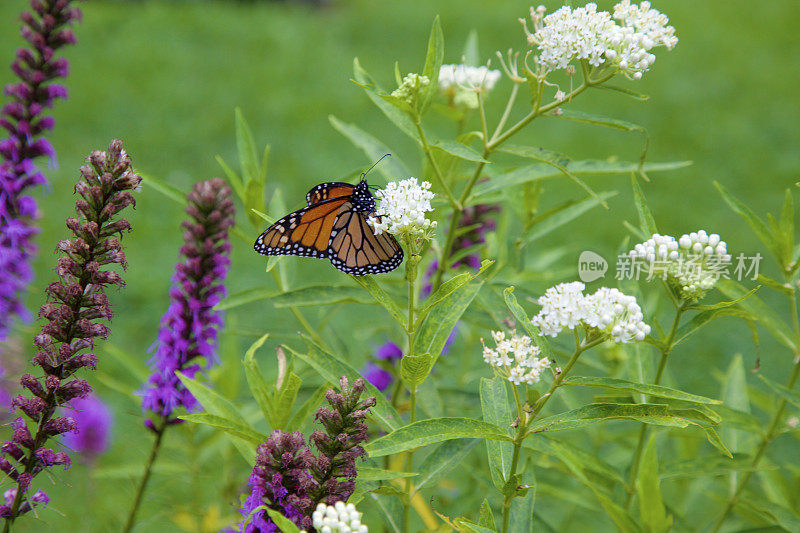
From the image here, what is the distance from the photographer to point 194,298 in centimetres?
204

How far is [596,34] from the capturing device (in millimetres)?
1602

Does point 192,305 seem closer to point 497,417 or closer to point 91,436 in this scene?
point 497,417

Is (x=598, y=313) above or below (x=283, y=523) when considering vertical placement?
above

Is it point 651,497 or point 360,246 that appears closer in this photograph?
point 651,497

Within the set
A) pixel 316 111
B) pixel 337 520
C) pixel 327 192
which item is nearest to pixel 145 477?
pixel 327 192

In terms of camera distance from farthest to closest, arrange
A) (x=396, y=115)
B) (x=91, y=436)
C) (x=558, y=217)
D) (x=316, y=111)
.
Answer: (x=316, y=111), (x=91, y=436), (x=558, y=217), (x=396, y=115)

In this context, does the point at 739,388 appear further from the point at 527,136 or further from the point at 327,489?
the point at 527,136

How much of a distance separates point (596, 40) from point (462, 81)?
618mm

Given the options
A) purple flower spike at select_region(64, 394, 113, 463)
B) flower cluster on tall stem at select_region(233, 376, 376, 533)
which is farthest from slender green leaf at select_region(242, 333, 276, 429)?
purple flower spike at select_region(64, 394, 113, 463)

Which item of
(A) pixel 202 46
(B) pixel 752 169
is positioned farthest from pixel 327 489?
(A) pixel 202 46

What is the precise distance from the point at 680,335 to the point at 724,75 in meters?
8.42

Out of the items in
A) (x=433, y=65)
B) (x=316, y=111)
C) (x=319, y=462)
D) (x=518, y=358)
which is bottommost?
(x=319, y=462)

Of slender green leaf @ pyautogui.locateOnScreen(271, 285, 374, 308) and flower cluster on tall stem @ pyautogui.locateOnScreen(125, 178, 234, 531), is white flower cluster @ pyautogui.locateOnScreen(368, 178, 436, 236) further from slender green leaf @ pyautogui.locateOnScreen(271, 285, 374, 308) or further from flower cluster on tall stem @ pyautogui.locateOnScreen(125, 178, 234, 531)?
flower cluster on tall stem @ pyautogui.locateOnScreen(125, 178, 234, 531)

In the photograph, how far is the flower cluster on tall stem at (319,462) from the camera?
1.36 metres
